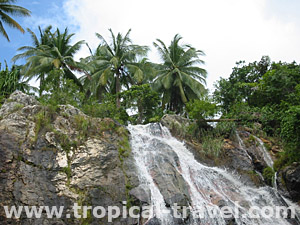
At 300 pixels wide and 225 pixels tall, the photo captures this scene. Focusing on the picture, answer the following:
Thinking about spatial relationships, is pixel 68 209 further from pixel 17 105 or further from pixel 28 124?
pixel 17 105

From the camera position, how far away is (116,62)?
21.5 metres

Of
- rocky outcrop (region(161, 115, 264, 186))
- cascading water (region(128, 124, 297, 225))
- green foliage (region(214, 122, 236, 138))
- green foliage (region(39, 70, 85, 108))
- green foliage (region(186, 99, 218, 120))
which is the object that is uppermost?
green foliage (region(39, 70, 85, 108))

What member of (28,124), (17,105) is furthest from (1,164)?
(17,105)

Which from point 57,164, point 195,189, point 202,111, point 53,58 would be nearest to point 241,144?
point 202,111

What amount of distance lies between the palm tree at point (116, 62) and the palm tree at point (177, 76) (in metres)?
2.40

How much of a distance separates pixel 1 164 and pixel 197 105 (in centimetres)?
1045

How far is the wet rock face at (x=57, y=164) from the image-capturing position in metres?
7.81

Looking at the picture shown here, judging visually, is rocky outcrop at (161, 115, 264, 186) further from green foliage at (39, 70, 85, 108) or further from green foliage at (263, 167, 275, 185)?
green foliage at (39, 70, 85, 108)

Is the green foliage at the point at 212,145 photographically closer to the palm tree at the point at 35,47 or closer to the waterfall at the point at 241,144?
the waterfall at the point at 241,144

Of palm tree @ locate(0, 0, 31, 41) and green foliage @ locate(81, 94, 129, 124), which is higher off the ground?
palm tree @ locate(0, 0, 31, 41)

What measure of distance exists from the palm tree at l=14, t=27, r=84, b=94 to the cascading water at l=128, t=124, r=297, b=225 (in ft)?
39.0

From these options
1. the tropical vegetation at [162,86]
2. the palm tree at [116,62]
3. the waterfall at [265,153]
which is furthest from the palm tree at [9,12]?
the waterfall at [265,153]

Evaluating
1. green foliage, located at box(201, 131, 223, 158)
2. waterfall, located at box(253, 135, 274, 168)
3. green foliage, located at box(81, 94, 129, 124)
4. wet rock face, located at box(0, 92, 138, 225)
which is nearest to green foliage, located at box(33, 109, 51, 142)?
wet rock face, located at box(0, 92, 138, 225)

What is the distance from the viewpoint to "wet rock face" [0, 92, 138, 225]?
781 centimetres
